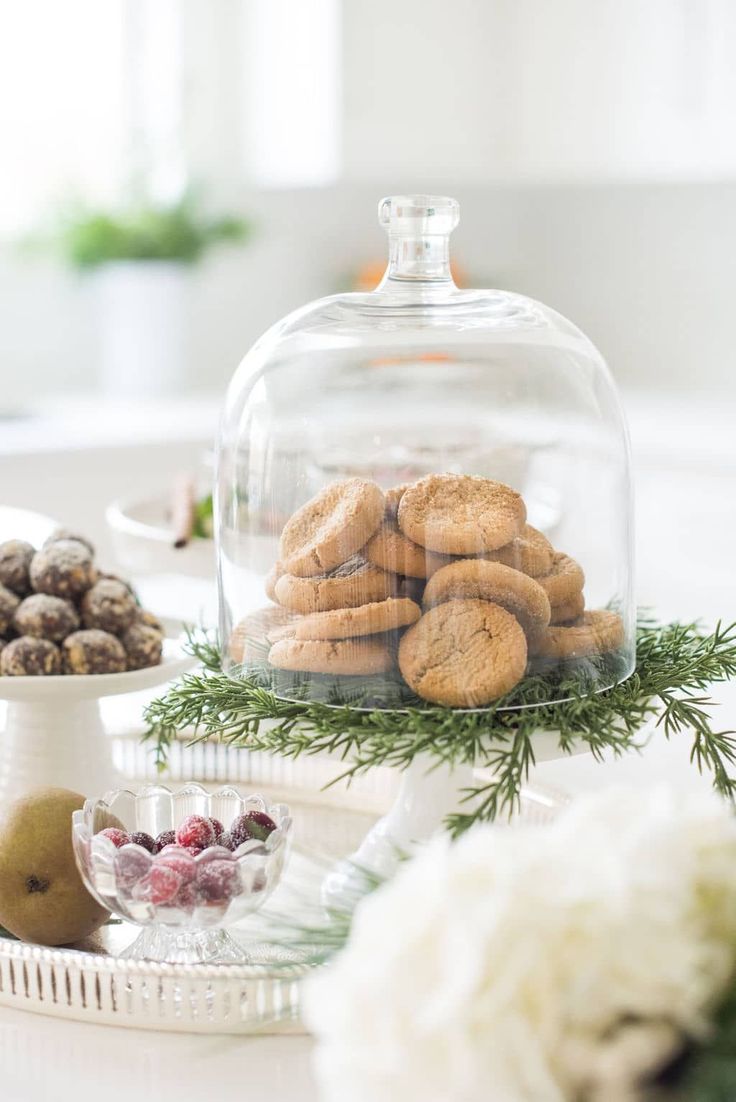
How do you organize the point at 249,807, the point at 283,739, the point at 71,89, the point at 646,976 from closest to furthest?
1. the point at 646,976
2. the point at 283,739
3. the point at 249,807
4. the point at 71,89

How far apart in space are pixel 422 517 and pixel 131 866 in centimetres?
26

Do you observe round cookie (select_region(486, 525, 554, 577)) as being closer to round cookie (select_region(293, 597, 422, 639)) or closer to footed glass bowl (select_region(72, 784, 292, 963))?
round cookie (select_region(293, 597, 422, 639))

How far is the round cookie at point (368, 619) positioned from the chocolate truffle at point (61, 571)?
0.30 m

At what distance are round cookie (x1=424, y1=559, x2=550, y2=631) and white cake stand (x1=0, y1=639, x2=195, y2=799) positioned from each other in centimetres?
30

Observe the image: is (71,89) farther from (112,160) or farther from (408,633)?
(408,633)

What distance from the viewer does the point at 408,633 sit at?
0.80m

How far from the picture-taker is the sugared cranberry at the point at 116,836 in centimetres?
81

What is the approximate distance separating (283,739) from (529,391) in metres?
0.35

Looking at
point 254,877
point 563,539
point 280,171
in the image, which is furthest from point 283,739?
point 280,171

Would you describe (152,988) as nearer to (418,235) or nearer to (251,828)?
(251,828)

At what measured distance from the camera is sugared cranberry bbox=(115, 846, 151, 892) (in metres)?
0.79

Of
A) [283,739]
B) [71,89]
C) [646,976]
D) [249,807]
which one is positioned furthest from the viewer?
[71,89]

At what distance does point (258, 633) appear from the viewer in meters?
0.89

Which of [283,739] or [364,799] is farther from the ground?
[283,739]
